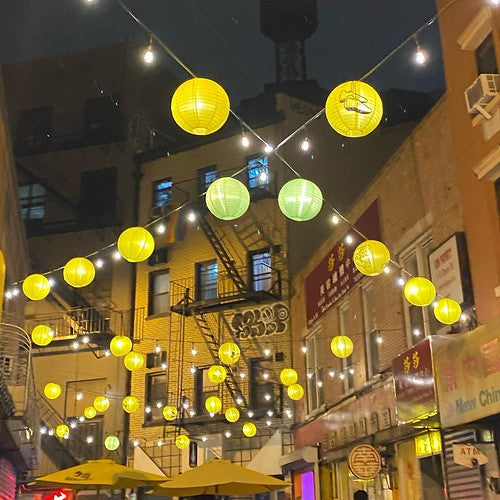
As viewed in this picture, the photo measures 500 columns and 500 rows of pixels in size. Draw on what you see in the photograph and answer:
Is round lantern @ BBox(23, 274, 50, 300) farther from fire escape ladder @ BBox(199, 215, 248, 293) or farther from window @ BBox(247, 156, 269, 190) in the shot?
window @ BBox(247, 156, 269, 190)

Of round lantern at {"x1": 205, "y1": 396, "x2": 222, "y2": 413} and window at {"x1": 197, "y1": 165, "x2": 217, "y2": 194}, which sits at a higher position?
window at {"x1": 197, "y1": 165, "x2": 217, "y2": 194}

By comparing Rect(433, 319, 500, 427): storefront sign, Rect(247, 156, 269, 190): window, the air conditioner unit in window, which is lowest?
Rect(433, 319, 500, 427): storefront sign

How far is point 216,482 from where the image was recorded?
11812mm

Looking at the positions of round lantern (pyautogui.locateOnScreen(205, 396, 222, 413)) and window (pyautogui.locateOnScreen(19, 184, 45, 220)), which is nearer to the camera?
round lantern (pyautogui.locateOnScreen(205, 396, 222, 413))

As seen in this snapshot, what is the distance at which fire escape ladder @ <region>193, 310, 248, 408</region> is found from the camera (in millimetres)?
23594

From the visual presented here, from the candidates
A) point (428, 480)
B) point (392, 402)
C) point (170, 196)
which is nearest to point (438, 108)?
point (392, 402)

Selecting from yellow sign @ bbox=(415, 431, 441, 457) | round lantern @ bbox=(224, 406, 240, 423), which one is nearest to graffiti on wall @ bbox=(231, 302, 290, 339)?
round lantern @ bbox=(224, 406, 240, 423)

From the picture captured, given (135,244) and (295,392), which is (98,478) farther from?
(295,392)

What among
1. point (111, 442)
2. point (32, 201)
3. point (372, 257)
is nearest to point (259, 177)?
point (111, 442)

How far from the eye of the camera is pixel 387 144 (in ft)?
89.5

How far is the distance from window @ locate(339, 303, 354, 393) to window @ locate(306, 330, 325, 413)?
224 centimetres

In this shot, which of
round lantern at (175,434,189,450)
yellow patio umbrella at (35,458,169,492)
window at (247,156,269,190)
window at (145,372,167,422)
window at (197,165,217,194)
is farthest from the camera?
window at (197,165,217,194)

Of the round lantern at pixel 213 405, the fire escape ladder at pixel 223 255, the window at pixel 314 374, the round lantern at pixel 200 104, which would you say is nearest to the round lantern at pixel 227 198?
the round lantern at pixel 200 104

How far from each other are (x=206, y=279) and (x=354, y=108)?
1884 centimetres
